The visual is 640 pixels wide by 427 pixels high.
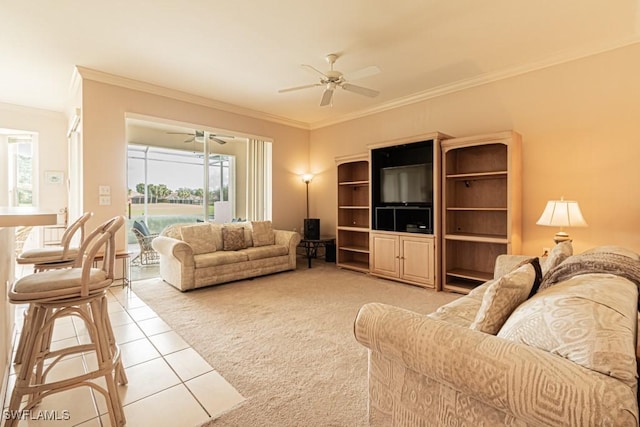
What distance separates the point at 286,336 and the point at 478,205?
314 centimetres

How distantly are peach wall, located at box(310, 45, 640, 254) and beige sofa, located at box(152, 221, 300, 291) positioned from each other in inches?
131

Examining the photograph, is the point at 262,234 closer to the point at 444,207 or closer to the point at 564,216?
the point at 444,207

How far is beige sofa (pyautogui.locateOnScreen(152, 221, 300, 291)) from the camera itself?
3.97 meters

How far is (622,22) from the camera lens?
2.87 meters

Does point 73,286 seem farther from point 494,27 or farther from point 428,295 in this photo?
point 494,27

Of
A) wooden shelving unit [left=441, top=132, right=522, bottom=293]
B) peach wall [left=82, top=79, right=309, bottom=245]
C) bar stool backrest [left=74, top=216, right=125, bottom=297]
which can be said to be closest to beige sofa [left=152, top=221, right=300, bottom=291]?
peach wall [left=82, top=79, right=309, bottom=245]

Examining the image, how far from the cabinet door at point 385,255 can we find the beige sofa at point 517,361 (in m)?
3.02

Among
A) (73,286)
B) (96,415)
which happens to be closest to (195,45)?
(73,286)

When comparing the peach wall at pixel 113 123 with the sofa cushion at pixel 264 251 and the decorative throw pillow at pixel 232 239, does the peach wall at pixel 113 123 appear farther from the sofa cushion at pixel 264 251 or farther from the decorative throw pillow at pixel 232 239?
the sofa cushion at pixel 264 251

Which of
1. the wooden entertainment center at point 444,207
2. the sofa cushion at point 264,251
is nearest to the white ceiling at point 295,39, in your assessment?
the wooden entertainment center at point 444,207

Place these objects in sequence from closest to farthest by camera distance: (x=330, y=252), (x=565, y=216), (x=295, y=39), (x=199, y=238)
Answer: (x=565, y=216) → (x=295, y=39) → (x=199, y=238) → (x=330, y=252)

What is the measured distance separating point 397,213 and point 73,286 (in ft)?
13.4

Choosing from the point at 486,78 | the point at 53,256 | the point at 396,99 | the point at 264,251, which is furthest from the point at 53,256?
the point at 486,78

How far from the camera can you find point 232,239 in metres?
4.79
